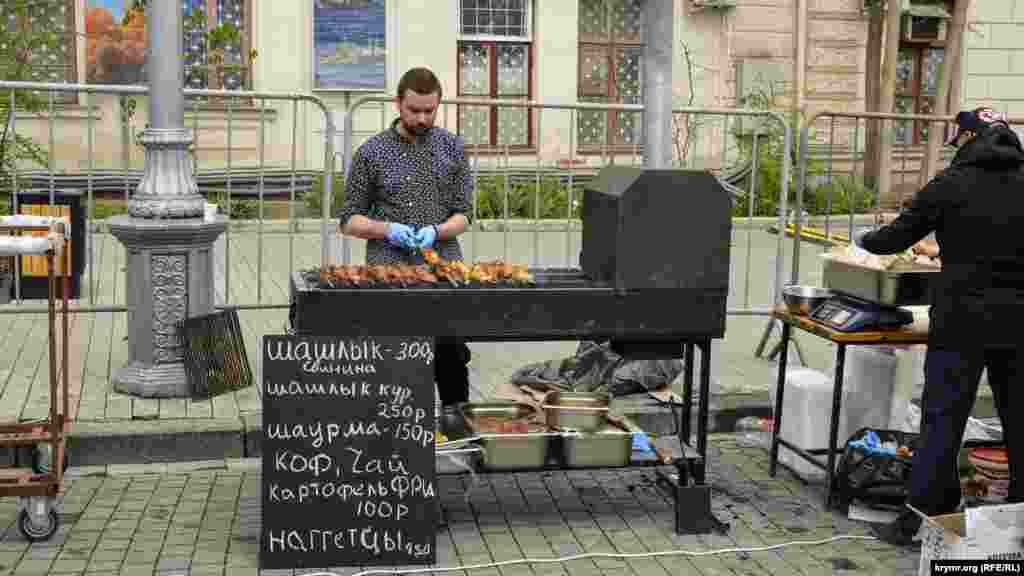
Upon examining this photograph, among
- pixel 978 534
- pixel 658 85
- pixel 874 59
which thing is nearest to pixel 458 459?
pixel 978 534

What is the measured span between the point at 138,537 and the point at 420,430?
4.19 ft

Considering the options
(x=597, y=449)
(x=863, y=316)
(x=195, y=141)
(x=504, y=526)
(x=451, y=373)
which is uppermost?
(x=195, y=141)

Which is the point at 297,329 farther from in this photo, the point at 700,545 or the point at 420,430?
the point at 700,545

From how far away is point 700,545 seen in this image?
5.72m

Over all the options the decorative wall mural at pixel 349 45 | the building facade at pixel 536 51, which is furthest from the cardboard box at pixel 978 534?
the decorative wall mural at pixel 349 45

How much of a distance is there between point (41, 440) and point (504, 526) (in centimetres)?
191

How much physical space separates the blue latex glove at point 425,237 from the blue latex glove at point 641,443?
1.27m

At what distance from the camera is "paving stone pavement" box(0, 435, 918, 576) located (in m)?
5.41

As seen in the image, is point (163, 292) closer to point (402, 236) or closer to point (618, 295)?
point (402, 236)

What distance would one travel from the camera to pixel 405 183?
6348 mm

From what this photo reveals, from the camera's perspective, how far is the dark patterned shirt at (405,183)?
6352 millimetres

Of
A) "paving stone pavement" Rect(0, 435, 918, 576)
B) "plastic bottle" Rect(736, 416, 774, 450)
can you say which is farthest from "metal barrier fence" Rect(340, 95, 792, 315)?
"paving stone pavement" Rect(0, 435, 918, 576)

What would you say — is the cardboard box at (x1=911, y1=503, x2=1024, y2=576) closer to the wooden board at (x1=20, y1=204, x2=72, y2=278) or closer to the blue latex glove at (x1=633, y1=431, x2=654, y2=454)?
the blue latex glove at (x1=633, y1=431, x2=654, y2=454)

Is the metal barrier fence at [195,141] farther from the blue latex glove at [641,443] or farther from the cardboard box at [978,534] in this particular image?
the cardboard box at [978,534]
